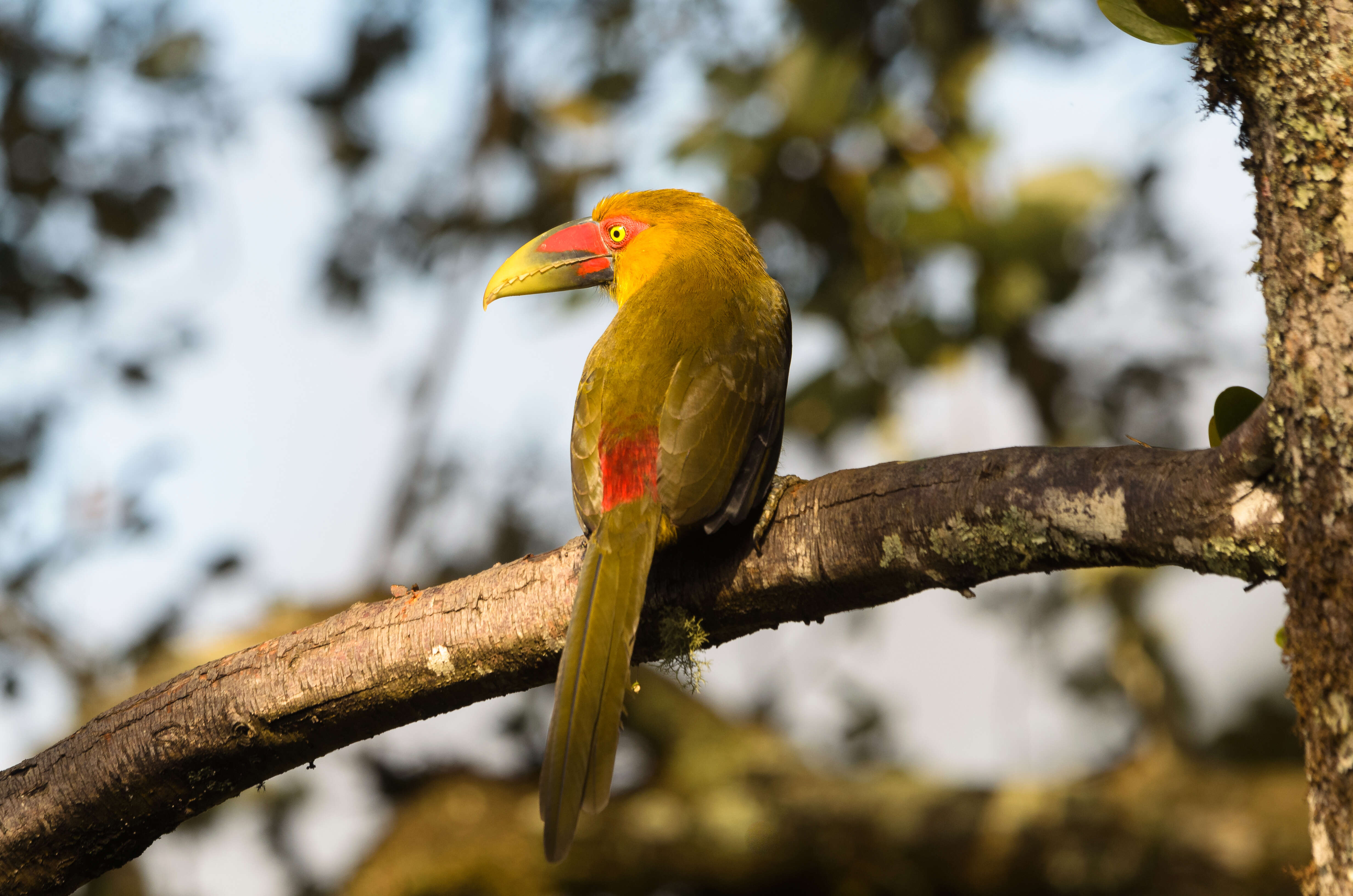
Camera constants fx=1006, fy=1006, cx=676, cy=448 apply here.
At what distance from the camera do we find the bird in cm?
179

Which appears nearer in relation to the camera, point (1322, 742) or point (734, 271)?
point (1322, 742)

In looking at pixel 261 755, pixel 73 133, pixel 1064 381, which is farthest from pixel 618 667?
pixel 73 133

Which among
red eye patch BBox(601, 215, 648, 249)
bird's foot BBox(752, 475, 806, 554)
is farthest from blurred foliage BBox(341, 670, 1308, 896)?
bird's foot BBox(752, 475, 806, 554)

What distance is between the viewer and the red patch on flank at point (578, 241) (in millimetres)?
3018

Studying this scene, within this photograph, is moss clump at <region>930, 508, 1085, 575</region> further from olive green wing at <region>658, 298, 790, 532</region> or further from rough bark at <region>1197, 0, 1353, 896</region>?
olive green wing at <region>658, 298, 790, 532</region>

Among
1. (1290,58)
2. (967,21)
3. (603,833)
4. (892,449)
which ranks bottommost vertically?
(603,833)

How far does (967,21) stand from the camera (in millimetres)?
3486

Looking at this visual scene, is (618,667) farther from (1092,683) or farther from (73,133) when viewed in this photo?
(73,133)

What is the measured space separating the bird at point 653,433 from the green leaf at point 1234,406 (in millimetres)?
798

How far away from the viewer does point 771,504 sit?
1985 millimetres

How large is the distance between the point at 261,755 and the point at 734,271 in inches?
64.0

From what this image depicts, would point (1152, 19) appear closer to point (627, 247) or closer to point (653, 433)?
point (653, 433)

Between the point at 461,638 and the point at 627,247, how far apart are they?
55.3 inches

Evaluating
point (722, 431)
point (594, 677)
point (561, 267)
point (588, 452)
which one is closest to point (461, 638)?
point (594, 677)
